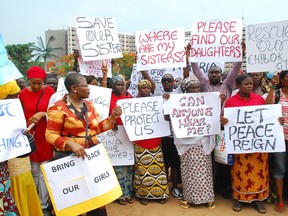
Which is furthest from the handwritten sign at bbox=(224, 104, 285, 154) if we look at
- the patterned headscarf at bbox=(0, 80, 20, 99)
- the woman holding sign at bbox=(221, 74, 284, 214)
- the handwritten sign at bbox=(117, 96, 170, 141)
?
the patterned headscarf at bbox=(0, 80, 20, 99)

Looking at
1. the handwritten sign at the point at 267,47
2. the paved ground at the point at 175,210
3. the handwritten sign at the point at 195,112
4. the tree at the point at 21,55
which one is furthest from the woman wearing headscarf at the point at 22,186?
the tree at the point at 21,55

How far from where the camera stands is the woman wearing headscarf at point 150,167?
15.8ft

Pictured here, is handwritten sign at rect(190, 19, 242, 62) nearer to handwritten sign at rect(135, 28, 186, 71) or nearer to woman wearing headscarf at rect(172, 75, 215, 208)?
handwritten sign at rect(135, 28, 186, 71)

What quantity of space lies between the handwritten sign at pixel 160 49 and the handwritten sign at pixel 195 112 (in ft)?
2.58

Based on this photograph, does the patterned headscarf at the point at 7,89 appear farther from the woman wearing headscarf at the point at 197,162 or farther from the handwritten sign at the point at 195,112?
the woman wearing headscarf at the point at 197,162

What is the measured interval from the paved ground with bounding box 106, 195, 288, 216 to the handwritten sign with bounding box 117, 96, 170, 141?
1.10 meters

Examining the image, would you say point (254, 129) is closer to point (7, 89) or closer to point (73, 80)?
point (73, 80)

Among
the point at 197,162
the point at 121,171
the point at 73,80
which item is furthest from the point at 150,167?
the point at 73,80

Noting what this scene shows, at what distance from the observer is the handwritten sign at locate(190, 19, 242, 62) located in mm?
4891

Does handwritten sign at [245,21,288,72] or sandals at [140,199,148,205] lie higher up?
handwritten sign at [245,21,288,72]

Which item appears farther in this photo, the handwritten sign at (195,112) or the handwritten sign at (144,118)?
the handwritten sign at (144,118)

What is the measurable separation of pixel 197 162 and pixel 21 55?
4983 cm

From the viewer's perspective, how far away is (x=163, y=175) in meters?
4.85

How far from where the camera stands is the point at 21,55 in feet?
161
